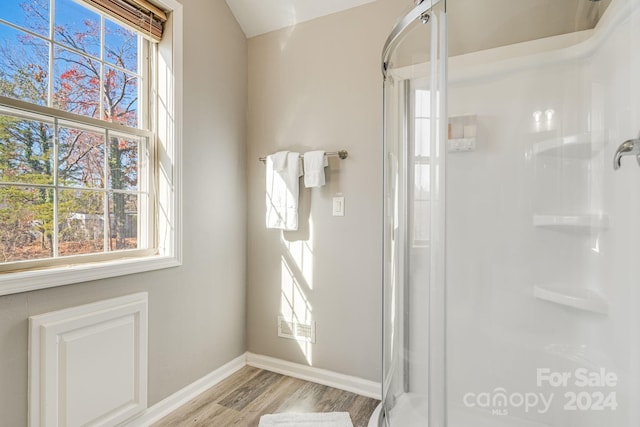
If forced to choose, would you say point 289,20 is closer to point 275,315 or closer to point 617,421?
point 275,315

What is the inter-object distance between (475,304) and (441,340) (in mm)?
241

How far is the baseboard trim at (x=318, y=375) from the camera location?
2.07 m

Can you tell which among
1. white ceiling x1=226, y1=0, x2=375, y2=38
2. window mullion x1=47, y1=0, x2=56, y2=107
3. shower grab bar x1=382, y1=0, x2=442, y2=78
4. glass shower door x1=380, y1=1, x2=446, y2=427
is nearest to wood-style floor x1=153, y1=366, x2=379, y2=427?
glass shower door x1=380, y1=1, x2=446, y2=427

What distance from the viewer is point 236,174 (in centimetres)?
238

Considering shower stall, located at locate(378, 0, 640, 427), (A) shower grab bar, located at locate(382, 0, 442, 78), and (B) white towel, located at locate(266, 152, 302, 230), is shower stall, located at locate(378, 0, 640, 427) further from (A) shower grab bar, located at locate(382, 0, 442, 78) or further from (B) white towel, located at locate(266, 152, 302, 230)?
(B) white towel, located at locate(266, 152, 302, 230)

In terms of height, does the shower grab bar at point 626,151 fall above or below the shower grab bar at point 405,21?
below

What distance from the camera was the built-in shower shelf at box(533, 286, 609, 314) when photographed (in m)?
1.13

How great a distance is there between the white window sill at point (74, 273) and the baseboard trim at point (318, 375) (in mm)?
994

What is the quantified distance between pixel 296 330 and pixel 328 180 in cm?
99

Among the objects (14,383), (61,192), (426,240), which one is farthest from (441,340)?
(61,192)

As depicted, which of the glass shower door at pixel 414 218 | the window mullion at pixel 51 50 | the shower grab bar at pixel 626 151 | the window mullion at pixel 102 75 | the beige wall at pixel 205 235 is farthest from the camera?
the beige wall at pixel 205 235

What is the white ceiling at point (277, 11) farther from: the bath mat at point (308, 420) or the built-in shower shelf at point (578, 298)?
the bath mat at point (308, 420)

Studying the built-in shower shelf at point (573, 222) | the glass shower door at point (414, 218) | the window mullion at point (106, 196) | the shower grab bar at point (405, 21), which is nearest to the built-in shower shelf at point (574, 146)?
the built-in shower shelf at point (573, 222)

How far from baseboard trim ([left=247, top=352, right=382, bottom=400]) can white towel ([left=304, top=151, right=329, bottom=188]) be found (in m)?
1.16
